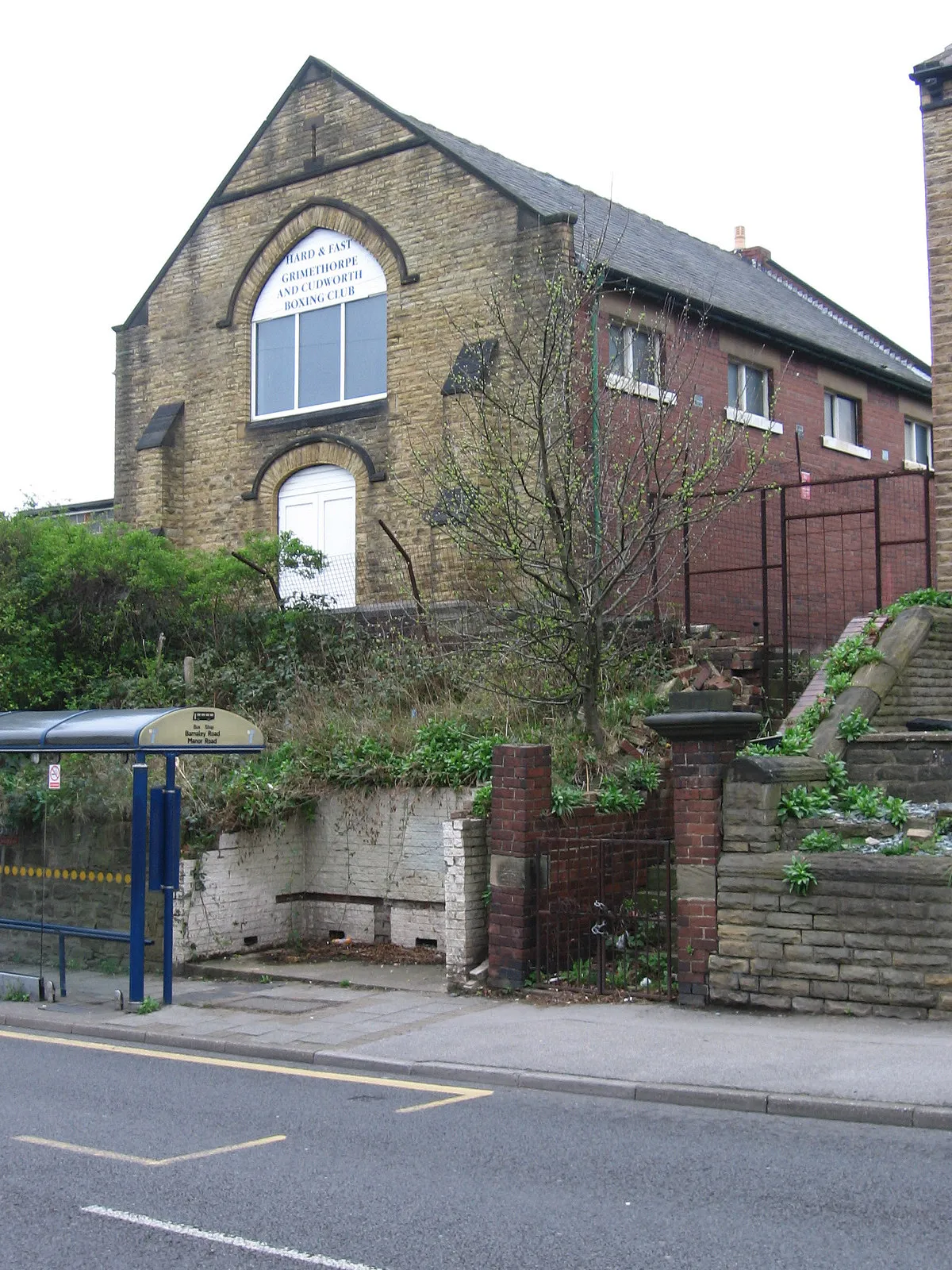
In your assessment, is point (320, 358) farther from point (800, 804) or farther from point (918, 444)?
point (800, 804)

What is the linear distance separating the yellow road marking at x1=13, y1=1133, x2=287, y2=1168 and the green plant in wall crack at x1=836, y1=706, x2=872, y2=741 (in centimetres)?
688

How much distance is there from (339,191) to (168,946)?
48.5 ft

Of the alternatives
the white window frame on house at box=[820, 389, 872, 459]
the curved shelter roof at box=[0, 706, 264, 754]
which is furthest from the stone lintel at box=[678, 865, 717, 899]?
the white window frame on house at box=[820, 389, 872, 459]

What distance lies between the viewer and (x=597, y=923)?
1094cm

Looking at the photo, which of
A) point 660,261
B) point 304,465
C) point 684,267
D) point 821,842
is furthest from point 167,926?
point 684,267

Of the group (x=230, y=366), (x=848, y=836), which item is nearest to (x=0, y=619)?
(x=230, y=366)

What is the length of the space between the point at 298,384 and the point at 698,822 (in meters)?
14.5

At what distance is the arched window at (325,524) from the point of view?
21203 mm

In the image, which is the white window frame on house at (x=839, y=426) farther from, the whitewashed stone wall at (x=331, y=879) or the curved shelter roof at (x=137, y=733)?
the curved shelter roof at (x=137, y=733)

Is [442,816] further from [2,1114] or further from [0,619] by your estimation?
[0,619]

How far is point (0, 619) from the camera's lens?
18.3m

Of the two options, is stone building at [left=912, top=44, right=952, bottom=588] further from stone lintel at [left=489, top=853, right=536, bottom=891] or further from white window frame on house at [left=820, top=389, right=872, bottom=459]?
white window frame on house at [left=820, top=389, right=872, bottom=459]

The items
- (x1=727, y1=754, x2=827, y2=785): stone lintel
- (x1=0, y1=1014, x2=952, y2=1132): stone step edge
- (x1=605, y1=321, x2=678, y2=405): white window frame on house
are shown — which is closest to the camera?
(x1=0, y1=1014, x2=952, y2=1132): stone step edge

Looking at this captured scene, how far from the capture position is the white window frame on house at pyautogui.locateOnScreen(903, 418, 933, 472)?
26078 mm
